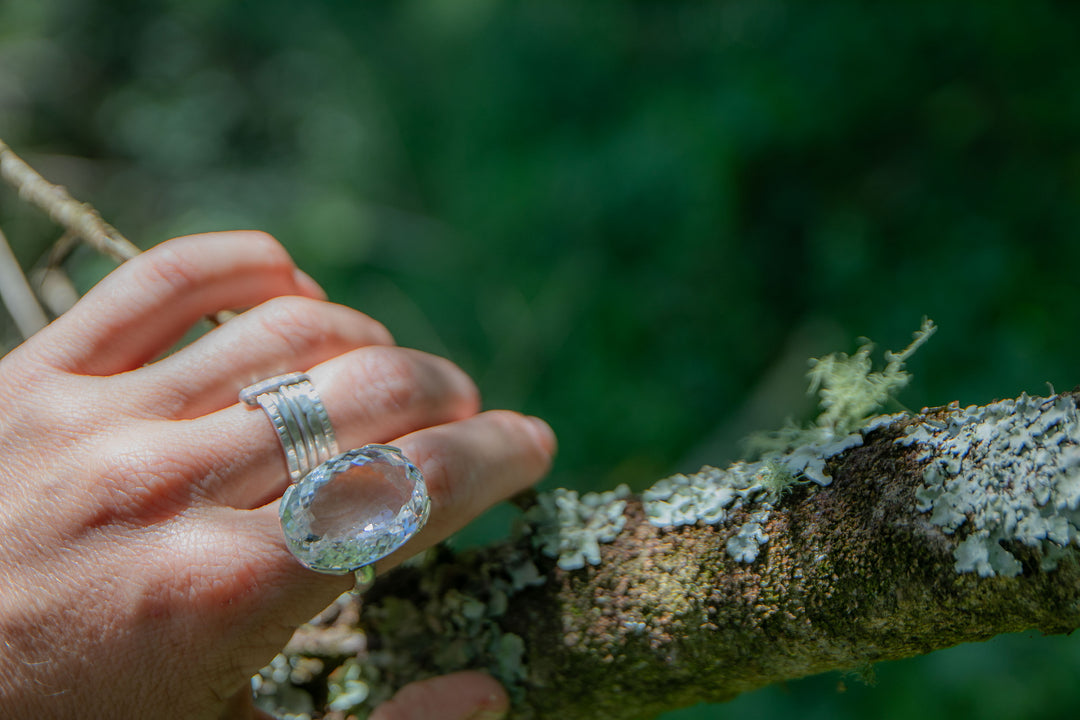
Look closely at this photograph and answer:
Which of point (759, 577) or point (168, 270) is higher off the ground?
point (168, 270)

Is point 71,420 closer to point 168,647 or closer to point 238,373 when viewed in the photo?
point 238,373

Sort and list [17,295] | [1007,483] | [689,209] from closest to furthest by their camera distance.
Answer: [1007,483], [17,295], [689,209]

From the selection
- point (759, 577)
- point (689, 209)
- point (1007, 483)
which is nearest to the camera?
point (1007, 483)

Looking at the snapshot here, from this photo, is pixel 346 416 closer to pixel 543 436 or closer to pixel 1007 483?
pixel 543 436

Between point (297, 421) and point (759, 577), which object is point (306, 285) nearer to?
point (297, 421)

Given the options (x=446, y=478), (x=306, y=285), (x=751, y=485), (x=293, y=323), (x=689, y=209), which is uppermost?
(x=689, y=209)

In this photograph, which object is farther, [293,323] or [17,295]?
[17,295]

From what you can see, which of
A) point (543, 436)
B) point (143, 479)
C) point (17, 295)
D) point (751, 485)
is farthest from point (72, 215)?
point (751, 485)

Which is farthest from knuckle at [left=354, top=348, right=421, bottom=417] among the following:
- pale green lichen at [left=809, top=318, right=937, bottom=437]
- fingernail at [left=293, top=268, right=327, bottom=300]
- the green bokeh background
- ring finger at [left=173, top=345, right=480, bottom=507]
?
the green bokeh background
